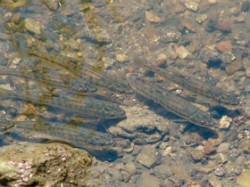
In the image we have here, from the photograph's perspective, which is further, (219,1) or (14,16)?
(219,1)

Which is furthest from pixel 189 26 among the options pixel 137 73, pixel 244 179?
pixel 244 179

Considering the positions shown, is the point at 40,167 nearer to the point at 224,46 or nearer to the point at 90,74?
the point at 90,74

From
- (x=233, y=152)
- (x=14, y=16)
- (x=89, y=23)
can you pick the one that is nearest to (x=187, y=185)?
(x=233, y=152)

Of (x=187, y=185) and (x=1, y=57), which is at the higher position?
(x=1, y=57)

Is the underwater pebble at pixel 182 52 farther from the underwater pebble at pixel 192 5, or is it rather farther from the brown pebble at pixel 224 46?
the underwater pebble at pixel 192 5

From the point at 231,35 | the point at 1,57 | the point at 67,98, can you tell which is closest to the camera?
the point at 67,98

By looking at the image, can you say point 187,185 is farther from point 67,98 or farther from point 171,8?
point 171,8

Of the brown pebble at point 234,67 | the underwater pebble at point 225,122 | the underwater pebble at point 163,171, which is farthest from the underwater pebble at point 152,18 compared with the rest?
the underwater pebble at point 163,171
